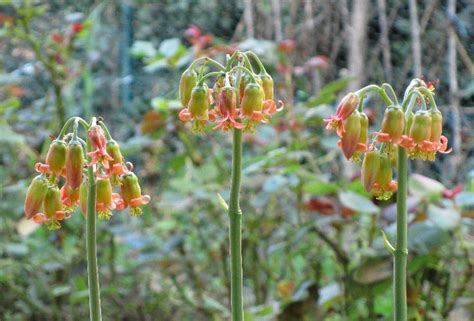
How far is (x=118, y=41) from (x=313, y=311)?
9.89ft

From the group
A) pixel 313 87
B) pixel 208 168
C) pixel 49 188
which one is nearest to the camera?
pixel 49 188

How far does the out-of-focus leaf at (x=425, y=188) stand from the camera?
1648mm

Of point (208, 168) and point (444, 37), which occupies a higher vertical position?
point (444, 37)

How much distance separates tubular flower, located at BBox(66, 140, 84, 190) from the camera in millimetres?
974

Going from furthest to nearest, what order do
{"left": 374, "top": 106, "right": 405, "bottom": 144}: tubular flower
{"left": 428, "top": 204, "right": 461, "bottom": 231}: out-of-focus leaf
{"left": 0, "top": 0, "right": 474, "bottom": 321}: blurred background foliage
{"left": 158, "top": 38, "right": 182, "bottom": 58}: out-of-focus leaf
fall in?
{"left": 158, "top": 38, "right": 182, "bottom": 58}: out-of-focus leaf, {"left": 0, "top": 0, "right": 474, "bottom": 321}: blurred background foliage, {"left": 428, "top": 204, "right": 461, "bottom": 231}: out-of-focus leaf, {"left": 374, "top": 106, "right": 405, "bottom": 144}: tubular flower

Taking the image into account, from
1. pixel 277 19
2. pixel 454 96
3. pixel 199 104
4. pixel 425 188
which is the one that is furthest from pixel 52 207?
pixel 277 19

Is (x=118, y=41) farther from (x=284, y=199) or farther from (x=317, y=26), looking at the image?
(x=284, y=199)

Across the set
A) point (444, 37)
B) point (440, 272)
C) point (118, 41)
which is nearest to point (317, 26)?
point (444, 37)

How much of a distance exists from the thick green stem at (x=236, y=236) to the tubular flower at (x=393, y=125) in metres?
0.18

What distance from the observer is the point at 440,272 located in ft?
6.13

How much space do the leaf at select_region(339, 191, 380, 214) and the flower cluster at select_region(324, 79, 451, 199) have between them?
1.89 feet

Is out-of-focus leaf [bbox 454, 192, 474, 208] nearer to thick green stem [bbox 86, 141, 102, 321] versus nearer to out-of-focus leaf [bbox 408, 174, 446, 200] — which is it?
out-of-focus leaf [bbox 408, 174, 446, 200]

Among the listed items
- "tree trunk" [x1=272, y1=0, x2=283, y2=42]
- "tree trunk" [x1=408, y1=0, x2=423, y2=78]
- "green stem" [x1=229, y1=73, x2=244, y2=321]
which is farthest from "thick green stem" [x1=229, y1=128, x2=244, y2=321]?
"tree trunk" [x1=272, y1=0, x2=283, y2=42]

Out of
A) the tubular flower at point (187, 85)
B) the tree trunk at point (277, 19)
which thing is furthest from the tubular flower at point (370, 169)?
the tree trunk at point (277, 19)
